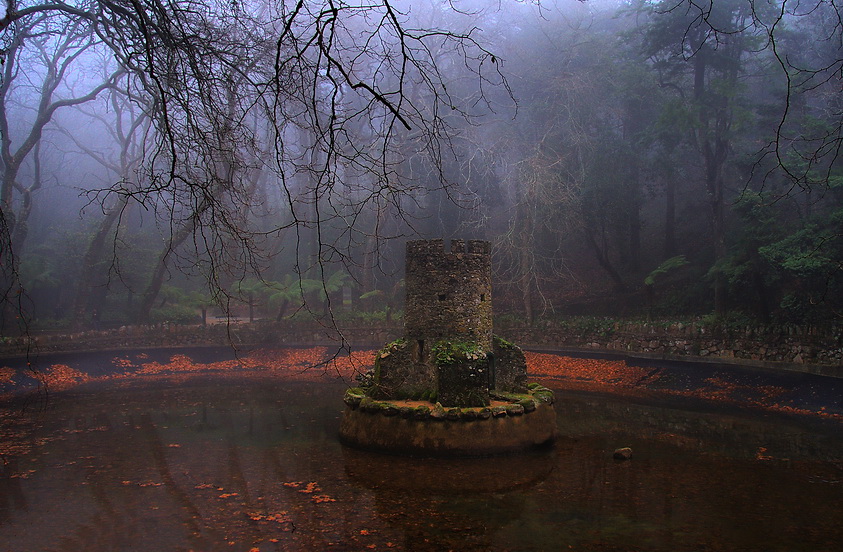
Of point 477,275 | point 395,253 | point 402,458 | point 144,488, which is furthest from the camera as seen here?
point 395,253

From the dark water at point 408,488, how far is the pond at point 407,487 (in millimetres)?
32

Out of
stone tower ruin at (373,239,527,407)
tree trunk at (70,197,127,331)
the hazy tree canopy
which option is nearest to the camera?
the hazy tree canopy

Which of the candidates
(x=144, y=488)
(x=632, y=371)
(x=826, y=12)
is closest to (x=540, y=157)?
(x=632, y=371)

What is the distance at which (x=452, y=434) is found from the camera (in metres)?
9.74

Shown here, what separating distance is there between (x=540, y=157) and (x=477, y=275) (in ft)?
40.5

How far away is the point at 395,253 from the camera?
29.7 m

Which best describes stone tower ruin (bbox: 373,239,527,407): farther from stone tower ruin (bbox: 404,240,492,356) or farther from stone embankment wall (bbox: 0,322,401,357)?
stone embankment wall (bbox: 0,322,401,357)

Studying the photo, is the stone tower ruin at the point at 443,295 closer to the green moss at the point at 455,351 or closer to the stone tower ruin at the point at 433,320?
the stone tower ruin at the point at 433,320

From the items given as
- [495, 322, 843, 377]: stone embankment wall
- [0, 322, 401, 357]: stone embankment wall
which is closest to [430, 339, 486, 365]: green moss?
[495, 322, 843, 377]: stone embankment wall

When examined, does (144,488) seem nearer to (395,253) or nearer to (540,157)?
(540,157)

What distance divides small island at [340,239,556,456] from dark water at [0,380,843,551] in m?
0.35

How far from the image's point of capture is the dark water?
6660mm

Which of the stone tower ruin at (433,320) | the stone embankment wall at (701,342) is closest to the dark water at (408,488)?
the stone tower ruin at (433,320)

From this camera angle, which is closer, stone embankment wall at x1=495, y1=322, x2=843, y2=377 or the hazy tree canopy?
the hazy tree canopy
